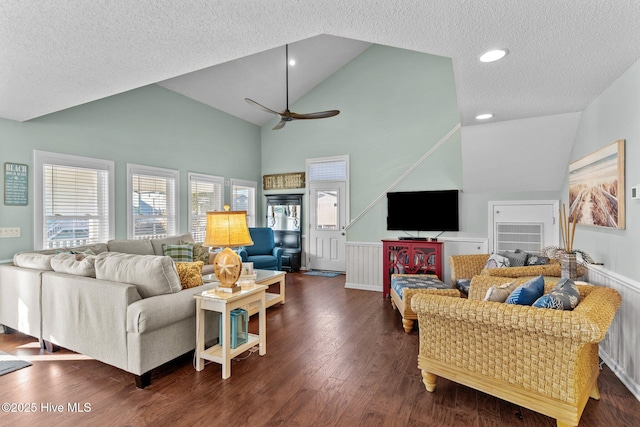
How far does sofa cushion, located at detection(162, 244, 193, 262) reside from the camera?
4.70 m

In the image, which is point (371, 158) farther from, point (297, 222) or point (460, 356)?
point (460, 356)

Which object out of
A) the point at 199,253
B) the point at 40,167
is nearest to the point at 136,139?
the point at 40,167

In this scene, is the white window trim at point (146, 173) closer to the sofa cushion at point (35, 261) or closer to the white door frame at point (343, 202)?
the sofa cushion at point (35, 261)

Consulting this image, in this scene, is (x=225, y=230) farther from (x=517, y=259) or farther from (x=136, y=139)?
(x=136, y=139)

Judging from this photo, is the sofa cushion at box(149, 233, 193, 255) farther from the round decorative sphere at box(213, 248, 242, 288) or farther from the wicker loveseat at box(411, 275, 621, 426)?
the wicker loveseat at box(411, 275, 621, 426)

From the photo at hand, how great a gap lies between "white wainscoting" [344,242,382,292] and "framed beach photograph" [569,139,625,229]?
102 inches

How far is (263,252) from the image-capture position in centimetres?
606

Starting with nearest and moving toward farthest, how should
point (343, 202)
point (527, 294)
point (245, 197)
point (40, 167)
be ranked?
1. point (527, 294)
2. point (40, 167)
3. point (343, 202)
4. point (245, 197)

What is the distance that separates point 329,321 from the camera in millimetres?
3666

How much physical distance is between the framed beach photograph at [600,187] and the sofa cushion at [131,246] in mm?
5052

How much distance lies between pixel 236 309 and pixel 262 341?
0.39 meters

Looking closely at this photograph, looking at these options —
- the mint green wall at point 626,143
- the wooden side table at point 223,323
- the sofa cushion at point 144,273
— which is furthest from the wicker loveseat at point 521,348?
the sofa cushion at point 144,273

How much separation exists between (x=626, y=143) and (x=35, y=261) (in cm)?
498

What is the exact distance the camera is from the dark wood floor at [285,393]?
1.93 m
